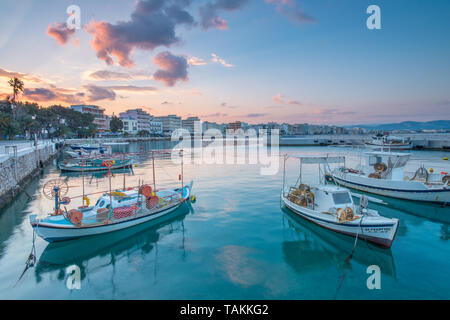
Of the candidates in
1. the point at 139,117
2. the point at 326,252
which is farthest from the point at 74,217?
the point at 139,117

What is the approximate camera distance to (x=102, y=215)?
14.9 meters

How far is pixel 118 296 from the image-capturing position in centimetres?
938

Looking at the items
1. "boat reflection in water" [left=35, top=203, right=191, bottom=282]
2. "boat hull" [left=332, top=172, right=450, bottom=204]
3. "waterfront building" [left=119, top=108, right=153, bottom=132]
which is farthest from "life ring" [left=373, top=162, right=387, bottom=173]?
"waterfront building" [left=119, top=108, right=153, bottom=132]

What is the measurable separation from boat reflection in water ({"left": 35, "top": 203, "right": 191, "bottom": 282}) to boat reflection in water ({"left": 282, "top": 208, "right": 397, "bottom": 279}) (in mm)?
7654

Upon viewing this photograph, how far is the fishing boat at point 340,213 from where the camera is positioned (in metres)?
12.4

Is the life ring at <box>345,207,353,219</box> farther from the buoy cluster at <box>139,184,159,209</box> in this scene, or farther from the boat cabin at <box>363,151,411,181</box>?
the boat cabin at <box>363,151,411,181</box>

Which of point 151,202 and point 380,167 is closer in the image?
point 151,202

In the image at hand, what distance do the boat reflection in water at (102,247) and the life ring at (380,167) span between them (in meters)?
21.3

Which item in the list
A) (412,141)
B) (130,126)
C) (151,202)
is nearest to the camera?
(151,202)

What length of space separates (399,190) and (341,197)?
1145cm

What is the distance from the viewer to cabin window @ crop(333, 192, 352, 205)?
1493cm

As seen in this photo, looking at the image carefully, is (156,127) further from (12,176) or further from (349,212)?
(349,212)

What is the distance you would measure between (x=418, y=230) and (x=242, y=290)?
45.0 ft

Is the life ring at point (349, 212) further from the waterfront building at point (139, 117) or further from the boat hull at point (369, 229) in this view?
the waterfront building at point (139, 117)
